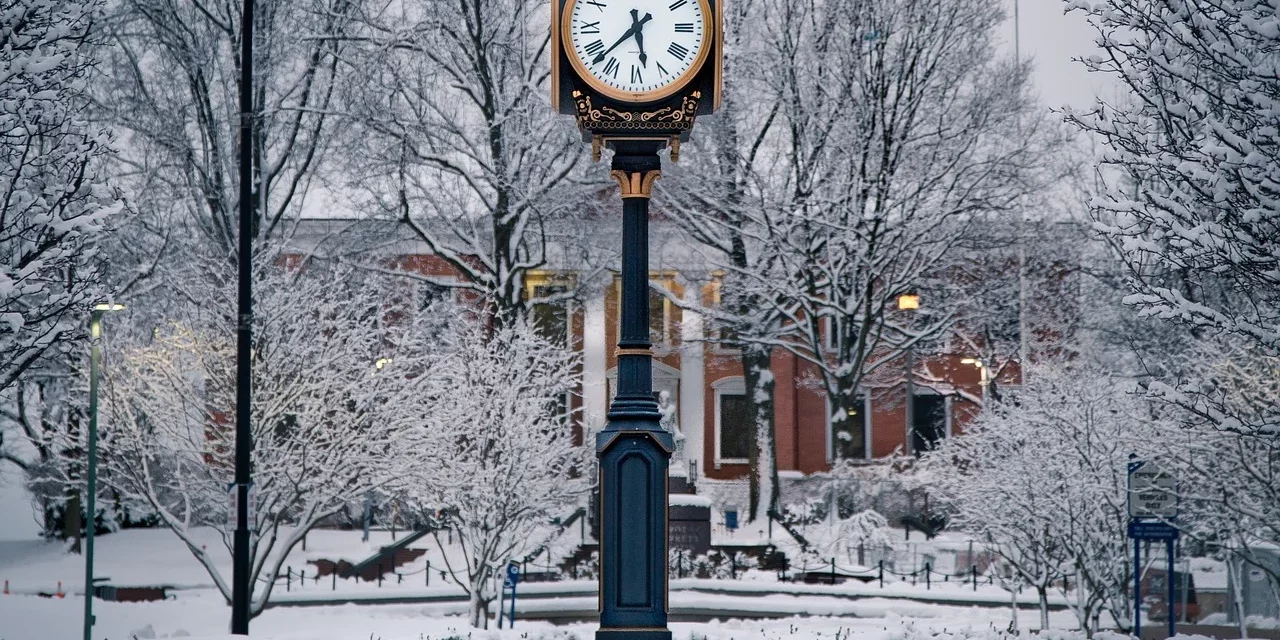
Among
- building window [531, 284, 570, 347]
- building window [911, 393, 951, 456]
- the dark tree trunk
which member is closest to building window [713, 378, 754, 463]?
building window [911, 393, 951, 456]

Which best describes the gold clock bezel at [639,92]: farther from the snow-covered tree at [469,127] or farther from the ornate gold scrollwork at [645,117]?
the snow-covered tree at [469,127]

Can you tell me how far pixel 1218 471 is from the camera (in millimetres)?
19375

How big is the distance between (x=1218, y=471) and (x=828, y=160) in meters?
13.1

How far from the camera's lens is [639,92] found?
920 cm

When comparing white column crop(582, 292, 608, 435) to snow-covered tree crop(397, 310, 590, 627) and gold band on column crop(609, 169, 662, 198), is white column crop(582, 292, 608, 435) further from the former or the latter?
gold band on column crop(609, 169, 662, 198)

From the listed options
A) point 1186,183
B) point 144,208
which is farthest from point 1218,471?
point 144,208

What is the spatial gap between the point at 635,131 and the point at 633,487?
232 centimetres

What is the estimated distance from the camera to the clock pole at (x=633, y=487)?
356 inches

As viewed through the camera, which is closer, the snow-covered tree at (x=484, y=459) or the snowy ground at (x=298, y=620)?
the snowy ground at (x=298, y=620)

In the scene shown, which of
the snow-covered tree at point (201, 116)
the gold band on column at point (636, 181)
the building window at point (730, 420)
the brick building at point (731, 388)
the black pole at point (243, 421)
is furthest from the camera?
the building window at point (730, 420)

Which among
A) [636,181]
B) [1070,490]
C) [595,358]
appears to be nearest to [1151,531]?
[1070,490]

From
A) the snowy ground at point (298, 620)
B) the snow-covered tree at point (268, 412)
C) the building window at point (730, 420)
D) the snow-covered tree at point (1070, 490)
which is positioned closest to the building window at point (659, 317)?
the building window at point (730, 420)

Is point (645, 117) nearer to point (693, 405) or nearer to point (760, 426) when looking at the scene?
point (760, 426)

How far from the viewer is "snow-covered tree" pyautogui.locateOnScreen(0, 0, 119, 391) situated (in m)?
9.84
